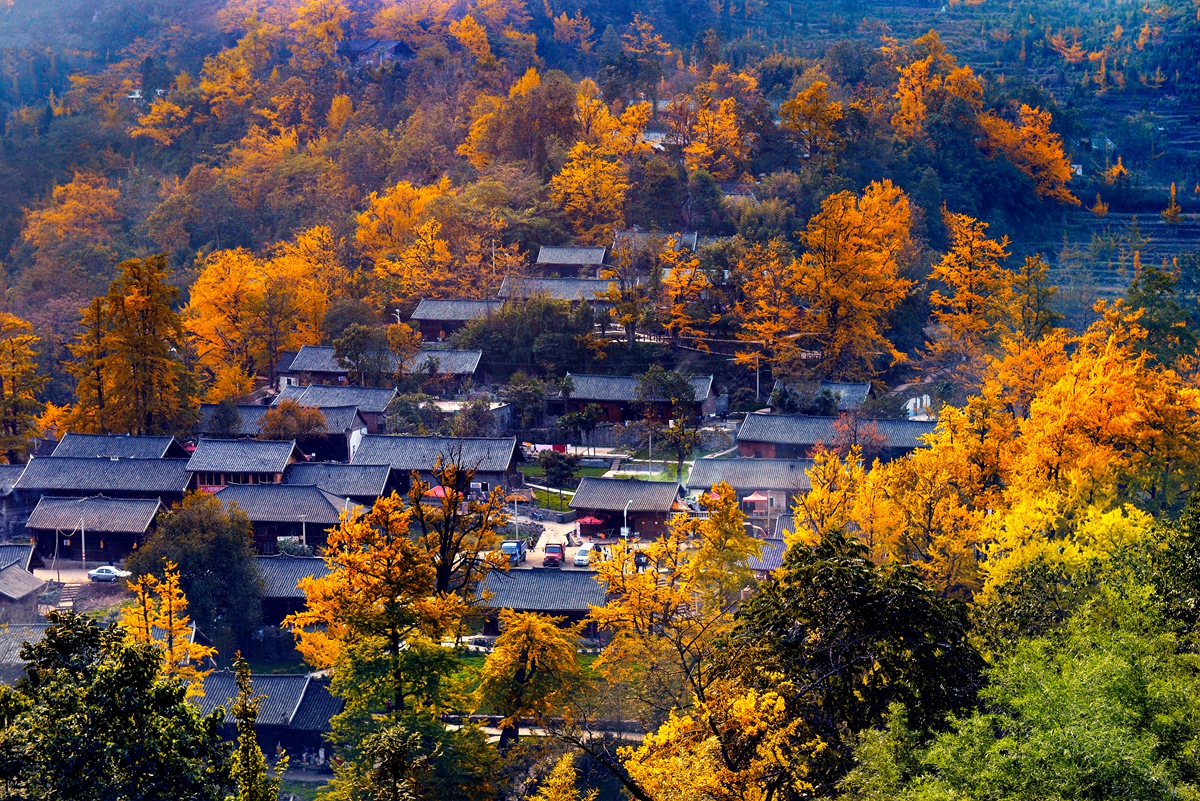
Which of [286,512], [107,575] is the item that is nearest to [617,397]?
[286,512]

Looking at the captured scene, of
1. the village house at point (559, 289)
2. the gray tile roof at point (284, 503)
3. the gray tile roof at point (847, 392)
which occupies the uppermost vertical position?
the village house at point (559, 289)

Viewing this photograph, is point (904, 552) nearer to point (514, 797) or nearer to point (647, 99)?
point (514, 797)

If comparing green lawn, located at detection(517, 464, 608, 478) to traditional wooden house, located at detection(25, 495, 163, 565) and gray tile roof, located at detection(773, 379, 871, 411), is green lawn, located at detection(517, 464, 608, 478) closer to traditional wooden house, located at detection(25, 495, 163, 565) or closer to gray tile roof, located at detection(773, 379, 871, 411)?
gray tile roof, located at detection(773, 379, 871, 411)

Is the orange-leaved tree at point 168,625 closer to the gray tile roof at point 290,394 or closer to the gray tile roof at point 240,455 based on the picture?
the gray tile roof at point 240,455

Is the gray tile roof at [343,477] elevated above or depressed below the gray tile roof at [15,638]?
below

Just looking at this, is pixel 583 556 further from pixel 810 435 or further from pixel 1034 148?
pixel 1034 148

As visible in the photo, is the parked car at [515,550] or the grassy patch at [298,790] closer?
the grassy patch at [298,790]

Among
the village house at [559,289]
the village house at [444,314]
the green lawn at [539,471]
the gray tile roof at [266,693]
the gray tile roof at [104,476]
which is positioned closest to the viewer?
the gray tile roof at [266,693]

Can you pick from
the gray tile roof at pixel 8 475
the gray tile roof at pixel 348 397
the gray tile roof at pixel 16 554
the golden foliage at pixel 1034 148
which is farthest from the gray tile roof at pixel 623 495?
the golden foliage at pixel 1034 148
